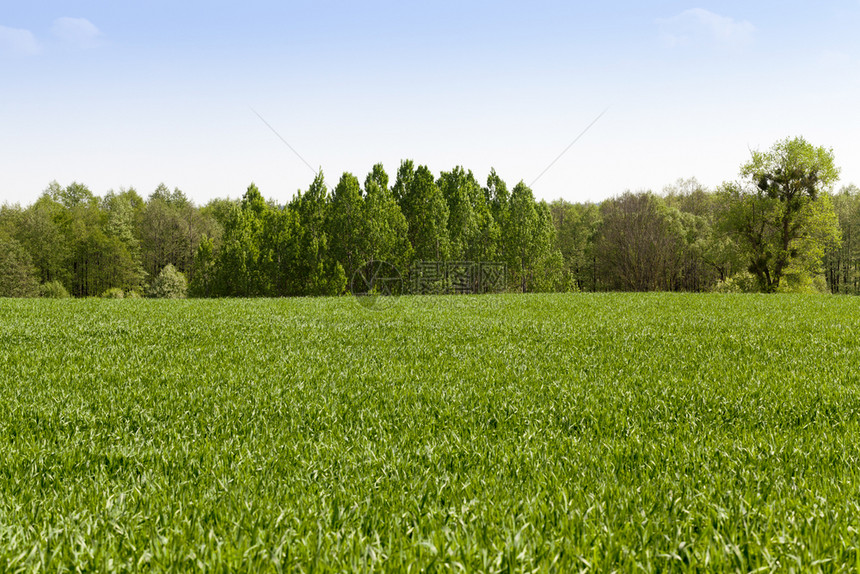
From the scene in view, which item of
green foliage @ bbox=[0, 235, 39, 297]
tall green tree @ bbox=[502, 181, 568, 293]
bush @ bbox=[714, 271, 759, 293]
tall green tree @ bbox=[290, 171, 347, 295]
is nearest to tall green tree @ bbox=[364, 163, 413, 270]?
tall green tree @ bbox=[290, 171, 347, 295]

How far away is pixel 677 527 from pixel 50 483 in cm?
457

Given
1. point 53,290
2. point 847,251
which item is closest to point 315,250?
point 53,290

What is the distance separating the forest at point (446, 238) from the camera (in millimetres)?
Result: 41156

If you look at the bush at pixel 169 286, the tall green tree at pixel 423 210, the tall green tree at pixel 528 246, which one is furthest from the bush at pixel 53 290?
the tall green tree at pixel 528 246

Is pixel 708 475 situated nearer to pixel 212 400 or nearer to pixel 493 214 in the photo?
pixel 212 400

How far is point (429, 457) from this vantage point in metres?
4.55

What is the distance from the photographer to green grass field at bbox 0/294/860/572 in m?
2.73

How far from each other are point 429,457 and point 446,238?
142 feet

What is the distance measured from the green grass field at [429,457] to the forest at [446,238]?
35.2 m

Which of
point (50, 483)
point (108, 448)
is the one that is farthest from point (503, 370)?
point (50, 483)

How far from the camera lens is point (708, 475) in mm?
3971

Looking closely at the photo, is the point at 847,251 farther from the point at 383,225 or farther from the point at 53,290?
the point at 53,290

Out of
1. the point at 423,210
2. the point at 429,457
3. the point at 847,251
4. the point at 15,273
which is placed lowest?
the point at 429,457

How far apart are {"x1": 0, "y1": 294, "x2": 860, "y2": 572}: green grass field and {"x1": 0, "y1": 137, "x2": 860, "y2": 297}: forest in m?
35.2
